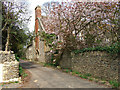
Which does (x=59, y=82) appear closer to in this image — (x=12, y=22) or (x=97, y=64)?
(x=97, y=64)

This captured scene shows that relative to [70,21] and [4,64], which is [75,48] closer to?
[70,21]

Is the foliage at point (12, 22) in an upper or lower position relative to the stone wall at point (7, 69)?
upper

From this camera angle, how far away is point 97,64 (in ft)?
30.9

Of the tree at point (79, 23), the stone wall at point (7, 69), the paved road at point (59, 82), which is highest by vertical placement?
the tree at point (79, 23)

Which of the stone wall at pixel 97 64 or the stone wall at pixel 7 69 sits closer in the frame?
the stone wall at pixel 97 64

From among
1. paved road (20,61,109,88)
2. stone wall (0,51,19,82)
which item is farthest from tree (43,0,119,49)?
stone wall (0,51,19,82)

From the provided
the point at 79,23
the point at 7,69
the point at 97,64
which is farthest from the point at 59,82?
the point at 79,23

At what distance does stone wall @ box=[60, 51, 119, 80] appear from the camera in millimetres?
7973

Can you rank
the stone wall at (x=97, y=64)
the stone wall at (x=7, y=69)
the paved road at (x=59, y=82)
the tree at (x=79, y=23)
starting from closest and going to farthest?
the paved road at (x=59, y=82) → the stone wall at (x=97, y=64) → the stone wall at (x=7, y=69) → the tree at (x=79, y=23)

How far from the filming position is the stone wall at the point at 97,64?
797 centimetres

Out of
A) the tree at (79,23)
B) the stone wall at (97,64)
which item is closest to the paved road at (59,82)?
the stone wall at (97,64)

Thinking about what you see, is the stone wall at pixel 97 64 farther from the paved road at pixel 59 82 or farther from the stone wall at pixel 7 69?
the stone wall at pixel 7 69

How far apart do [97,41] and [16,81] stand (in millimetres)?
7935

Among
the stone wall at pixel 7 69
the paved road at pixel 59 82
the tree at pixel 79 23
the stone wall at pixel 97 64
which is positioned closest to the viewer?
the paved road at pixel 59 82
